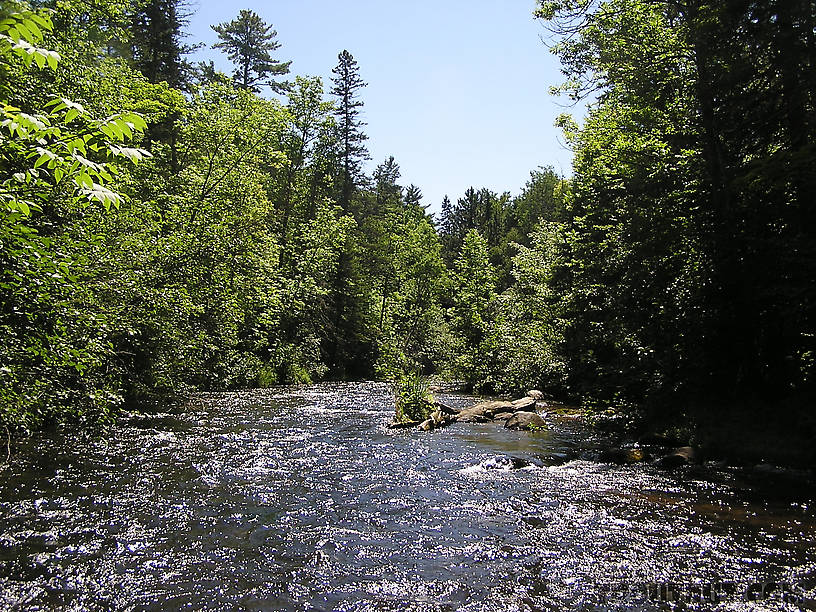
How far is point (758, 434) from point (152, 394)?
15.8 meters

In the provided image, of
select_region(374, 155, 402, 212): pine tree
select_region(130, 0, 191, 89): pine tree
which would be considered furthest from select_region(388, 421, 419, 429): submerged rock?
select_region(374, 155, 402, 212): pine tree

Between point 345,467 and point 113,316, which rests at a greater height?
point 113,316

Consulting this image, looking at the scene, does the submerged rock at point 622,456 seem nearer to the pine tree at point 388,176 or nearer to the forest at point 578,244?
the forest at point 578,244

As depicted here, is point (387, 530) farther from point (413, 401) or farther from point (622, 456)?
point (413, 401)

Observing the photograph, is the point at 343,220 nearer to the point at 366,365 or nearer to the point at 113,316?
the point at 366,365

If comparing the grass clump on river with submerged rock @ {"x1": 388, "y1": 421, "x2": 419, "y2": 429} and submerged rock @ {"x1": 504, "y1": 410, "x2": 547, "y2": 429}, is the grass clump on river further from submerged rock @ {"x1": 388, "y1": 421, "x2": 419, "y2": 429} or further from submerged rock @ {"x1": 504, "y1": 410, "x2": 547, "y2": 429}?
submerged rock @ {"x1": 504, "y1": 410, "x2": 547, "y2": 429}

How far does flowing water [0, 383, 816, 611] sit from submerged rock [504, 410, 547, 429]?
2880mm

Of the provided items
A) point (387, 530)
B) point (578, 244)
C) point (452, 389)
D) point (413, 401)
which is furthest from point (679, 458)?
point (452, 389)

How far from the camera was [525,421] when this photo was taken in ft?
52.3

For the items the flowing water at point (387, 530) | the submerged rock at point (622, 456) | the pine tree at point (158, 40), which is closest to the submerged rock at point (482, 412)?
the flowing water at point (387, 530)

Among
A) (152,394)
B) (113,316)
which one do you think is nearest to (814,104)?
(113,316)

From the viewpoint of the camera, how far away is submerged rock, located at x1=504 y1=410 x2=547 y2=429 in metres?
15.7

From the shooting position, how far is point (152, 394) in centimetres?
1623

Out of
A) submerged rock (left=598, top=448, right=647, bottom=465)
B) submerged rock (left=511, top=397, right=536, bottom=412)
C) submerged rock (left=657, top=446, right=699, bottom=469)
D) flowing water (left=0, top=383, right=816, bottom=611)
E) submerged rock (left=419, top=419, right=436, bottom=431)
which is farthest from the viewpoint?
submerged rock (left=511, top=397, right=536, bottom=412)
